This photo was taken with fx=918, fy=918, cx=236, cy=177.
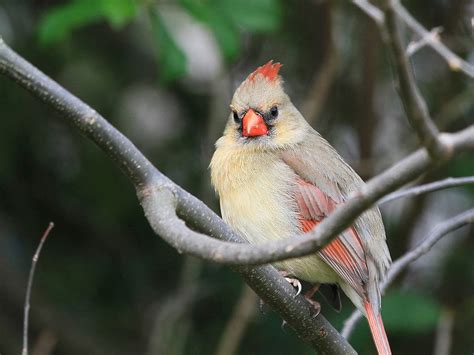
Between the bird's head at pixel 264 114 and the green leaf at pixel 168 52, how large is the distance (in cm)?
42

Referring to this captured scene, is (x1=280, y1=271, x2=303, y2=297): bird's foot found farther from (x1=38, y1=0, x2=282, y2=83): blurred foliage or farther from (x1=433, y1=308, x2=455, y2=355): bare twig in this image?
(x1=433, y1=308, x2=455, y2=355): bare twig

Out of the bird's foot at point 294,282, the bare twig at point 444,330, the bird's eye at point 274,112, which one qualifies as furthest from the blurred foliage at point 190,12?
the bare twig at point 444,330

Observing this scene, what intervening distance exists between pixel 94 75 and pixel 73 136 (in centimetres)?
42

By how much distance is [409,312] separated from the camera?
180 inches

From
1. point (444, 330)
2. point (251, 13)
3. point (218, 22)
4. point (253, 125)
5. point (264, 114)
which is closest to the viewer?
point (253, 125)

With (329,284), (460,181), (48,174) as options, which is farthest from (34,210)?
(460,181)

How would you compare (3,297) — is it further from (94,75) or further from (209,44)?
(209,44)

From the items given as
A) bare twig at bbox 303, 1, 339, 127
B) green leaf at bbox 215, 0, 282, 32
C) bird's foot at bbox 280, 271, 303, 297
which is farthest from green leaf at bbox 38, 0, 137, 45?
bare twig at bbox 303, 1, 339, 127

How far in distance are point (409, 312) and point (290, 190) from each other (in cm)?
130

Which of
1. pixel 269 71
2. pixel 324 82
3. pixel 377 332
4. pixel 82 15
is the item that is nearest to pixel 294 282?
pixel 377 332

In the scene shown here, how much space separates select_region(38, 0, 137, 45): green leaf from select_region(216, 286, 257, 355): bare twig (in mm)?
1688

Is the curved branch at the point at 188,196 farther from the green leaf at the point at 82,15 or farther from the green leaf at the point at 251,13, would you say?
the green leaf at the point at 251,13

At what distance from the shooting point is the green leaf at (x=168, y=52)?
433 cm

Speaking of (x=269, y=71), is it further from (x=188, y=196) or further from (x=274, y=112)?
(x=188, y=196)
